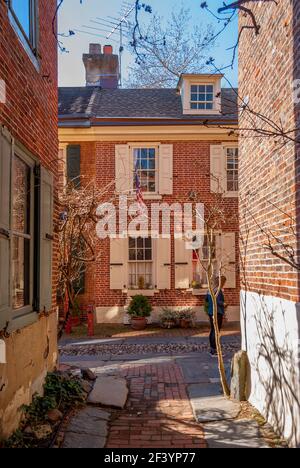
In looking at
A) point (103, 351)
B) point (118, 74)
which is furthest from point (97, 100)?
point (103, 351)

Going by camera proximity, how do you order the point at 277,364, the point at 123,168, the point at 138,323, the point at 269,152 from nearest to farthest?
the point at 277,364 → the point at 269,152 → the point at 138,323 → the point at 123,168

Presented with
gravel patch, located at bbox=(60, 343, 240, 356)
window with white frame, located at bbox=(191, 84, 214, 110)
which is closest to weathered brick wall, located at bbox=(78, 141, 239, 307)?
window with white frame, located at bbox=(191, 84, 214, 110)

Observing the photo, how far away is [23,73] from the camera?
200 inches

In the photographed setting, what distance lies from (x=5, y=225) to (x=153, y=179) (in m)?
10.5

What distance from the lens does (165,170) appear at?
1424 cm

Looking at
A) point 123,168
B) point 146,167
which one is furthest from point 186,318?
point 123,168

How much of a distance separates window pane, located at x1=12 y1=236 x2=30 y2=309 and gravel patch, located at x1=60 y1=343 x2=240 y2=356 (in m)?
5.19

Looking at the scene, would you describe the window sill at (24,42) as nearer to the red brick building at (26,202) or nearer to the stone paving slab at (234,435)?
the red brick building at (26,202)

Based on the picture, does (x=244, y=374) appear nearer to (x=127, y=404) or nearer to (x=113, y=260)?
(x=127, y=404)

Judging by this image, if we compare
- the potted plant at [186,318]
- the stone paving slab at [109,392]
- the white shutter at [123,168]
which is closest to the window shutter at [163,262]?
the potted plant at [186,318]

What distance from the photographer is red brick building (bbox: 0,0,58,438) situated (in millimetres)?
4188

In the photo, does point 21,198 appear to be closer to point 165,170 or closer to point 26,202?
point 26,202

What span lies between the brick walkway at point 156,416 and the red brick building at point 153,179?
19.6 feet

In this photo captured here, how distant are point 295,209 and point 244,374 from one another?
257 centimetres
